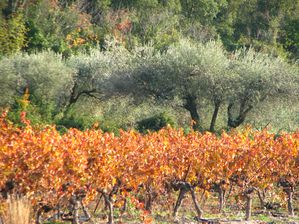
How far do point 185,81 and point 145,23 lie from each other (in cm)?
2202

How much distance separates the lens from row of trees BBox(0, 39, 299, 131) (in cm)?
2889

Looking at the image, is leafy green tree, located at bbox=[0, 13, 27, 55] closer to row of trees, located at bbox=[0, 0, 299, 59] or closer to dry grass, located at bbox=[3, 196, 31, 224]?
row of trees, located at bbox=[0, 0, 299, 59]

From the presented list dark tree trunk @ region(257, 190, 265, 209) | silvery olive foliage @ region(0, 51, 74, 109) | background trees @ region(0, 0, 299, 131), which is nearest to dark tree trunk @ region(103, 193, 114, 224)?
dark tree trunk @ region(257, 190, 265, 209)

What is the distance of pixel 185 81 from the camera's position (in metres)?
28.8

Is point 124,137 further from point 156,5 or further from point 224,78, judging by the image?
point 156,5

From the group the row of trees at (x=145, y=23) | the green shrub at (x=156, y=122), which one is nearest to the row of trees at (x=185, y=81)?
the green shrub at (x=156, y=122)

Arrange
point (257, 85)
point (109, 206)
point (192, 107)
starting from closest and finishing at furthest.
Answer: point (109, 206)
point (257, 85)
point (192, 107)

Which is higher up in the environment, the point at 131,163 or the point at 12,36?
the point at 12,36

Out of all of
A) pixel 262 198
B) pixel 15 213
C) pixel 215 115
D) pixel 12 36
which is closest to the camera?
pixel 15 213

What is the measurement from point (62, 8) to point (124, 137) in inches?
1529

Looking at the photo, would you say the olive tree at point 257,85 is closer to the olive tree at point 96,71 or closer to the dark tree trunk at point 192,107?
the dark tree trunk at point 192,107

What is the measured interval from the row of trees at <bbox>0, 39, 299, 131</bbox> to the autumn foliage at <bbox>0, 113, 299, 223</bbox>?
12731 millimetres

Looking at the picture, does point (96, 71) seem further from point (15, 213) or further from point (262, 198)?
point (15, 213)

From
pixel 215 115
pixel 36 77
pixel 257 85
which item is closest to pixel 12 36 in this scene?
pixel 36 77
